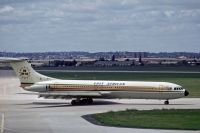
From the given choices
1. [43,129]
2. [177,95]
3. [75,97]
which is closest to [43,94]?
[75,97]

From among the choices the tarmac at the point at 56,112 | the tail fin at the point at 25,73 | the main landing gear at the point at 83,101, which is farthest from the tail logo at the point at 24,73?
the main landing gear at the point at 83,101

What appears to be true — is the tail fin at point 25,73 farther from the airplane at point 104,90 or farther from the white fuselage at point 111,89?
the white fuselage at point 111,89

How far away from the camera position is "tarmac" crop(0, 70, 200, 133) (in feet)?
143

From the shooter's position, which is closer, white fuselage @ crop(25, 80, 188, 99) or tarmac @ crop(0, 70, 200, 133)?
tarmac @ crop(0, 70, 200, 133)

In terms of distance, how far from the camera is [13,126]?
45844mm

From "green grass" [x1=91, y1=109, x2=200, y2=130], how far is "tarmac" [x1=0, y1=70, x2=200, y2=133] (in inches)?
77.8

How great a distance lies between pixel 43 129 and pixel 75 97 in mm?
26859

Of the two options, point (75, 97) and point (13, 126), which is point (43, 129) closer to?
point (13, 126)

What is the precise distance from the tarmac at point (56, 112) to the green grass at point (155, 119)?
198 cm

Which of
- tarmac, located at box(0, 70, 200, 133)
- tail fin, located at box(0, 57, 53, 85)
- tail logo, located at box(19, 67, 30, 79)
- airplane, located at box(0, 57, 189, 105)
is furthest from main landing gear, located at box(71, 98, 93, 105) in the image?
tail logo, located at box(19, 67, 30, 79)

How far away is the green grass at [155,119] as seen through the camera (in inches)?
1796

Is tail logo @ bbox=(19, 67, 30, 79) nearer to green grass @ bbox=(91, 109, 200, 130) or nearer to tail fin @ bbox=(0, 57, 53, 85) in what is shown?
tail fin @ bbox=(0, 57, 53, 85)

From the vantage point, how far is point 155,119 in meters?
50.0

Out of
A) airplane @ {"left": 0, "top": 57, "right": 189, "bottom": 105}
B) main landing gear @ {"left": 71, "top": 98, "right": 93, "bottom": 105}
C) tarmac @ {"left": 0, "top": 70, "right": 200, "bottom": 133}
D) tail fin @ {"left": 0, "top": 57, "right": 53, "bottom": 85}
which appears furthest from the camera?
tail fin @ {"left": 0, "top": 57, "right": 53, "bottom": 85}
